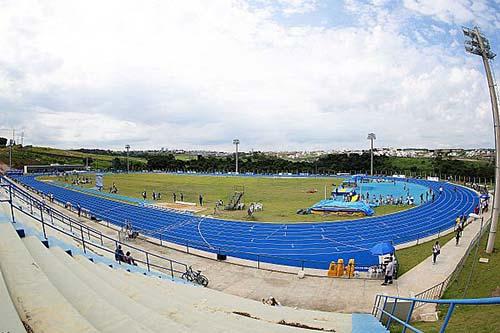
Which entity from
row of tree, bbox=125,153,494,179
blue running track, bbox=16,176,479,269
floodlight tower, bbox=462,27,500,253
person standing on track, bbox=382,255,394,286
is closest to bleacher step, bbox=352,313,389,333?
person standing on track, bbox=382,255,394,286

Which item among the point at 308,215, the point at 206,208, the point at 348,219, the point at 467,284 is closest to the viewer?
the point at 467,284

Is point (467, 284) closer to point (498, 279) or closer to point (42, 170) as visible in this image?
point (498, 279)

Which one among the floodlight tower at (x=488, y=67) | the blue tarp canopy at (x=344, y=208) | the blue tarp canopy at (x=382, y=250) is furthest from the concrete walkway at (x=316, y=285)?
the blue tarp canopy at (x=344, y=208)

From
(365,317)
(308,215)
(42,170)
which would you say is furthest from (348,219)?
(42,170)

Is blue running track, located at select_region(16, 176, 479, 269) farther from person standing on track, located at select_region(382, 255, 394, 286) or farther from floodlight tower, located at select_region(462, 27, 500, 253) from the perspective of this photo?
floodlight tower, located at select_region(462, 27, 500, 253)

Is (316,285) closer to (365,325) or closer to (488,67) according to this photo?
(365,325)

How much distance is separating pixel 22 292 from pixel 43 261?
186 centimetres

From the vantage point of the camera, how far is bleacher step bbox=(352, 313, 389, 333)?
637 cm

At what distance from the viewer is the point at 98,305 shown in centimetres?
454

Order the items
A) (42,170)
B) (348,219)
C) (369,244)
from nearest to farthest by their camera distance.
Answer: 1. (369,244)
2. (348,219)
3. (42,170)

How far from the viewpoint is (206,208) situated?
34.0m

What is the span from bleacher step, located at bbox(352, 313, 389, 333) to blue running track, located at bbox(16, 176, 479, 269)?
7.86 metres

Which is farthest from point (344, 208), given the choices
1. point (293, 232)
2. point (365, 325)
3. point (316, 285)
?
point (365, 325)

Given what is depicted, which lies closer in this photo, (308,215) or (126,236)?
(126,236)
